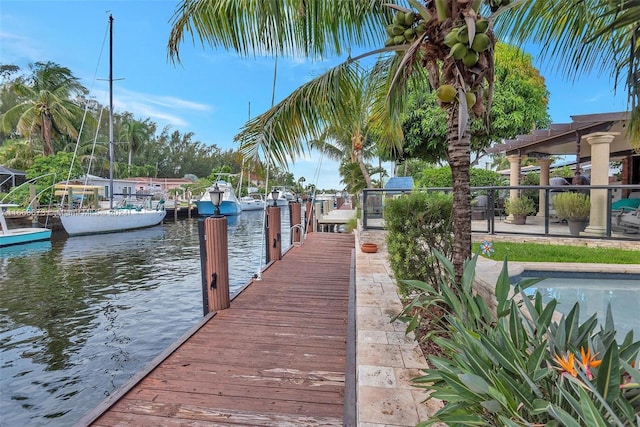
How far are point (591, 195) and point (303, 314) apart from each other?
6772 millimetres

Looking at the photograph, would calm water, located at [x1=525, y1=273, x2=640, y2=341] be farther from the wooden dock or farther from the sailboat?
the sailboat

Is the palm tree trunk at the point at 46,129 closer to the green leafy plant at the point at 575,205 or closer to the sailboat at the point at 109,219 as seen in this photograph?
the sailboat at the point at 109,219

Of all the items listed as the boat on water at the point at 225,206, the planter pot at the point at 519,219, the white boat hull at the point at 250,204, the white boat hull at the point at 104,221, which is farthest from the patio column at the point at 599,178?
the white boat hull at the point at 250,204

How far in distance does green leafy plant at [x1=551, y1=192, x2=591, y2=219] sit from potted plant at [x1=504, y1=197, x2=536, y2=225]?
0.99 meters

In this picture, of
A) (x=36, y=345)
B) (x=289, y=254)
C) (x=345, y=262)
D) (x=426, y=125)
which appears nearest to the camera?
(x=36, y=345)

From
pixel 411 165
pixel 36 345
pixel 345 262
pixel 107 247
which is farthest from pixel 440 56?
pixel 411 165

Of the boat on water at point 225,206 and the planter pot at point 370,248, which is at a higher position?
the boat on water at point 225,206

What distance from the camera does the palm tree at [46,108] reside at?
2328cm

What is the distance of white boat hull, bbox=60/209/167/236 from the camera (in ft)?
54.5

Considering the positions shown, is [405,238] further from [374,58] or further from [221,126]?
[221,126]

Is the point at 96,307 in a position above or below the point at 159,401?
below

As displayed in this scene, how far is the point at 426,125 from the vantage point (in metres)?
12.4

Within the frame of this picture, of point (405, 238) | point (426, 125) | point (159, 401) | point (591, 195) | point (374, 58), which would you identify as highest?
point (426, 125)

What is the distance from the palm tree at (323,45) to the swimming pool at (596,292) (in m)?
2.55
